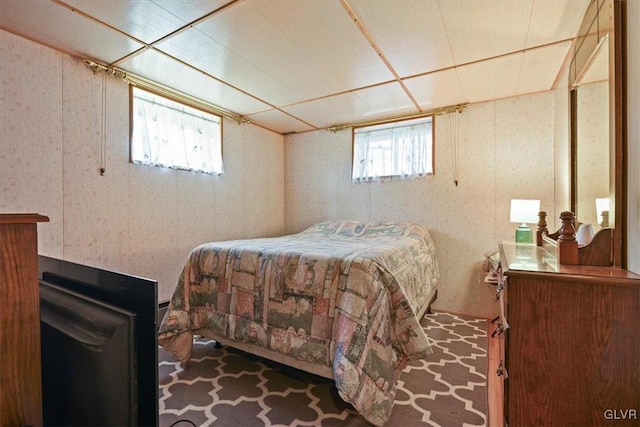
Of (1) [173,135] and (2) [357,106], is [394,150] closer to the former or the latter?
(2) [357,106]

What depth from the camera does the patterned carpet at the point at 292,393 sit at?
154 centimetres

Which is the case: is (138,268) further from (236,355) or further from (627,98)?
(627,98)

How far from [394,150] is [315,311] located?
2.46m

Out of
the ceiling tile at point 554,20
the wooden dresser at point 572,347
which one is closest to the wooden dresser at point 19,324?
the wooden dresser at point 572,347

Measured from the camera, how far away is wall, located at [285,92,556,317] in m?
2.83

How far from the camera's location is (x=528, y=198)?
2.85 metres

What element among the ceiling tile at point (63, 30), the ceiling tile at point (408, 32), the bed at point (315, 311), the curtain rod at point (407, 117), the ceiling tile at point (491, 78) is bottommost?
the bed at point (315, 311)

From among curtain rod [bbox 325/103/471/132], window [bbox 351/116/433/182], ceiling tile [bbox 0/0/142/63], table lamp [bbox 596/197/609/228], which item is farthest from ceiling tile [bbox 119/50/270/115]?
table lamp [bbox 596/197/609/228]

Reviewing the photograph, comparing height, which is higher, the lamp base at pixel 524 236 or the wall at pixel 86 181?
the wall at pixel 86 181

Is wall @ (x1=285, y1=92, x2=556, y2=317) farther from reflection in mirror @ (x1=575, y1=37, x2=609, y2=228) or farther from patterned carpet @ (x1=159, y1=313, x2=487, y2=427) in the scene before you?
reflection in mirror @ (x1=575, y1=37, x2=609, y2=228)

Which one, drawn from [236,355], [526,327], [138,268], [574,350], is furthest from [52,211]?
[574,350]

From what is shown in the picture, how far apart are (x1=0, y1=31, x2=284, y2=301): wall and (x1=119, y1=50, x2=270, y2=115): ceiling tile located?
0.28m

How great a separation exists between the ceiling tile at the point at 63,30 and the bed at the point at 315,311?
159cm

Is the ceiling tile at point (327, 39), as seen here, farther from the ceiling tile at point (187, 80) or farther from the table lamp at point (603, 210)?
the table lamp at point (603, 210)
